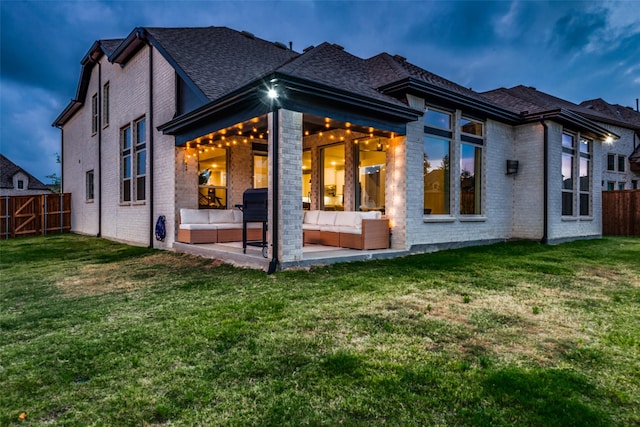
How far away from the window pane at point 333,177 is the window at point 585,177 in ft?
24.9

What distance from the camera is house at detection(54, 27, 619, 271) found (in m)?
6.25

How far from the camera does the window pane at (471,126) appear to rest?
8938 mm

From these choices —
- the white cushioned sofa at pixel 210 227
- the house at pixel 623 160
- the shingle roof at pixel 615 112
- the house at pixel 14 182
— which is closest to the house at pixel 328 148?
the white cushioned sofa at pixel 210 227

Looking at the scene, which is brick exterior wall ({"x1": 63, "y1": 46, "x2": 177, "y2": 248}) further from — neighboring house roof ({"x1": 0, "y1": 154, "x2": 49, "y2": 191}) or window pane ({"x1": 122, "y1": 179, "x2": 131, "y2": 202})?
neighboring house roof ({"x1": 0, "y1": 154, "x2": 49, "y2": 191})

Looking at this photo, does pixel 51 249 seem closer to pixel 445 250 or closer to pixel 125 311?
pixel 125 311

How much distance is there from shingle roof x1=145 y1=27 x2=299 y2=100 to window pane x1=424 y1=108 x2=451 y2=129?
3.67 m

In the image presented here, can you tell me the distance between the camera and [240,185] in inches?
393

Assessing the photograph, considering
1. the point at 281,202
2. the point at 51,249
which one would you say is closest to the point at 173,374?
the point at 281,202

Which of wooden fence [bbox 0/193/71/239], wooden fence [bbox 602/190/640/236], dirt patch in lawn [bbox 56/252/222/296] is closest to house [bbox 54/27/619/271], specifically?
dirt patch in lawn [bbox 56/252/222/296]

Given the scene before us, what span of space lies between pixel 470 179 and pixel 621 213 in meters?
8.80

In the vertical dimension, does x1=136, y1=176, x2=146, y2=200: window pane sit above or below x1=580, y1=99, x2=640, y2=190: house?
below

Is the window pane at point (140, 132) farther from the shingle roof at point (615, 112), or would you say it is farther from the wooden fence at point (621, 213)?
the shingle roof at point (615, 112)

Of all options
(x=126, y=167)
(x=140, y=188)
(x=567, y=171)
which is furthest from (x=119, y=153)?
(x=567, y=171)

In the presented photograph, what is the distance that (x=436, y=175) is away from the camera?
839 centimetres
